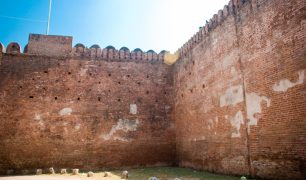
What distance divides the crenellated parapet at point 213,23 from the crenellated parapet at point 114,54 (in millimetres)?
1389

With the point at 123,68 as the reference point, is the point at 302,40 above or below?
below

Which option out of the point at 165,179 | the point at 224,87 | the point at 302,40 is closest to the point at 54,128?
the point at 165,179

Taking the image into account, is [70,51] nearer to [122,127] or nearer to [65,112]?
[65,112]

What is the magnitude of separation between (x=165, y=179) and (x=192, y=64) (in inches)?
195

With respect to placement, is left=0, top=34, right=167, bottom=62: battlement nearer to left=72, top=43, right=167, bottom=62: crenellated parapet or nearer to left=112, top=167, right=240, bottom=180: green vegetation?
left=72, top=43, right=167, bottom=62: crenellated parapet

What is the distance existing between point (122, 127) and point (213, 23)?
227 inches

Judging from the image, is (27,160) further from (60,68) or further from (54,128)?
(60,68)

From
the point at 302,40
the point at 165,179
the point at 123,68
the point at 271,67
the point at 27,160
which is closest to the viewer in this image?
the point at 302,40

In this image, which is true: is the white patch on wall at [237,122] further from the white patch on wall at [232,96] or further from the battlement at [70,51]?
the battlement at [70,51]

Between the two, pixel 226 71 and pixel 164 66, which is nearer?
pixel 226 71

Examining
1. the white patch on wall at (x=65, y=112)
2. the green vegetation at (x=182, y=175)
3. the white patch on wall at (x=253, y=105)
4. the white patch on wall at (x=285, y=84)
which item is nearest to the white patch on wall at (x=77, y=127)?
the white patch on wall at (x=65, y=112)

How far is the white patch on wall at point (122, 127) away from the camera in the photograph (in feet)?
37.2

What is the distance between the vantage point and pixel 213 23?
934 centimetres

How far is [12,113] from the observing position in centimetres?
1062
